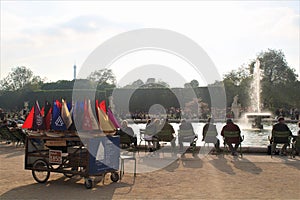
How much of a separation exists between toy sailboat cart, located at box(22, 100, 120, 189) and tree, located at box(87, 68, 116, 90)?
56.8 meters

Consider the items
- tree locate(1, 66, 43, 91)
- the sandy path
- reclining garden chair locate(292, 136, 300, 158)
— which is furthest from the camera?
tree locate(1, 66, 43, 91)

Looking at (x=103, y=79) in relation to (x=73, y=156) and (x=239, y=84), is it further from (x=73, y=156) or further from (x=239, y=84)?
(x=73, y=156)

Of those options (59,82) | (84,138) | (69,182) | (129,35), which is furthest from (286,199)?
(59,82)

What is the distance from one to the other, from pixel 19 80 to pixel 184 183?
260 feet

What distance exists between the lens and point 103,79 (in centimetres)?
6788

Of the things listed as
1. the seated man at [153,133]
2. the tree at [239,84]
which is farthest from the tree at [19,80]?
the seated man at [153,133]

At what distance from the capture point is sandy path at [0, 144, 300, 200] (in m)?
7.36

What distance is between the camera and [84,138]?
784 cm

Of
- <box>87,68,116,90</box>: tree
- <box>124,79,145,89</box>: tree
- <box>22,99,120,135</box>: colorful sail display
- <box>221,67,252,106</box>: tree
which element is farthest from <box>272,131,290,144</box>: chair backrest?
<box>87,68,116,90</box>: tree

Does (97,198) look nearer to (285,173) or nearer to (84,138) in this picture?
(84,138)

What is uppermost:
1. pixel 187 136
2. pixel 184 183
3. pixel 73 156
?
pixel 187 136

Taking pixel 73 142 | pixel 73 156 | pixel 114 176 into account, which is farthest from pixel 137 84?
pixel 73 156

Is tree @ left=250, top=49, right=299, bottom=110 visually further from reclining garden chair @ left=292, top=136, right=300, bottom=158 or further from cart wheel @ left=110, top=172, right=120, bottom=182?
cart wheel @ left=110, top=172, right=120, bottom=182

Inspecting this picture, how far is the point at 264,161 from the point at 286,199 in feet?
15.2
